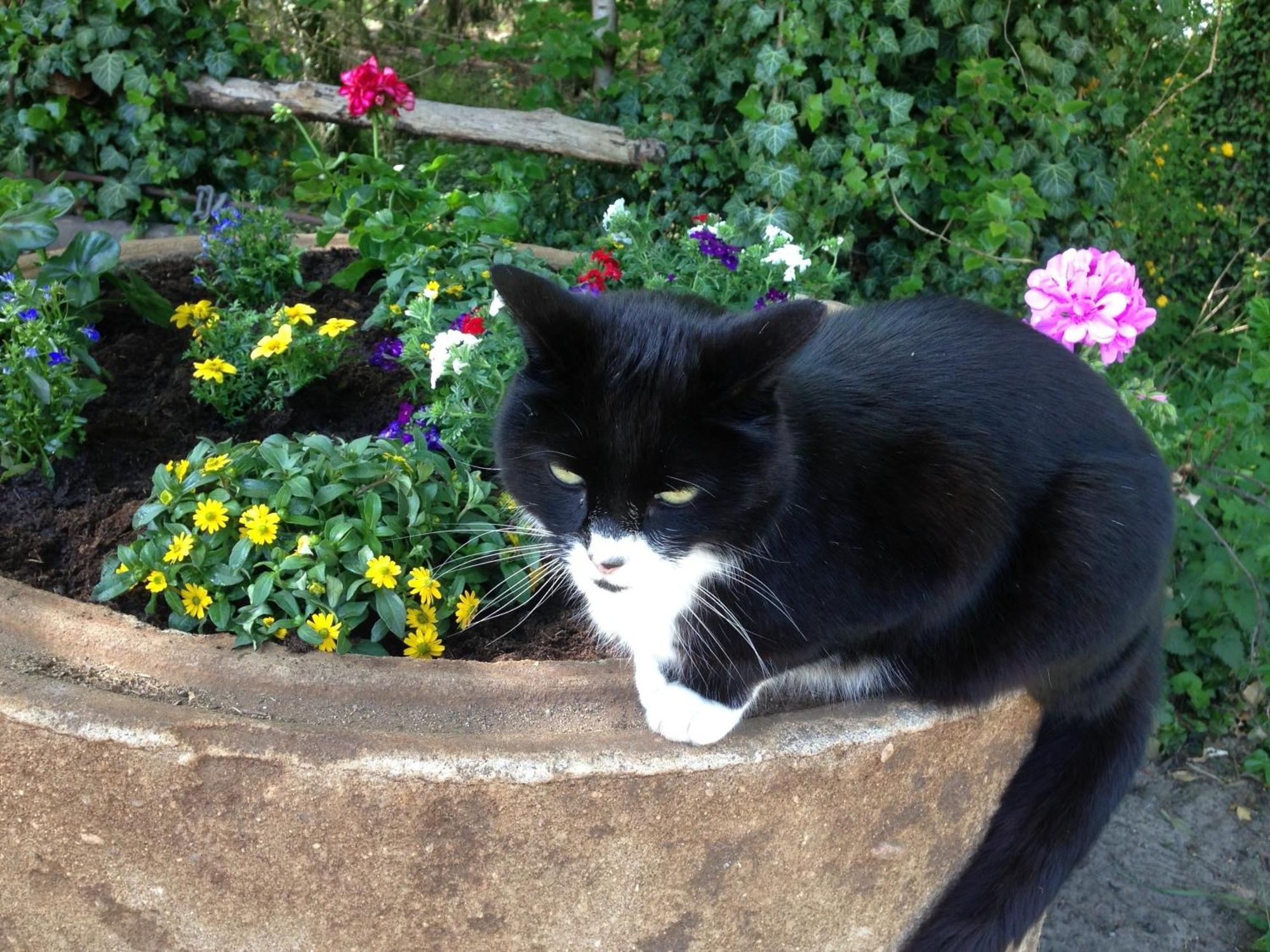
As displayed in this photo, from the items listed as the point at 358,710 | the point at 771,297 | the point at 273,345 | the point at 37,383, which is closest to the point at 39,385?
the point at 37,383

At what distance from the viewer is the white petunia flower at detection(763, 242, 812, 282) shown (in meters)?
2.39

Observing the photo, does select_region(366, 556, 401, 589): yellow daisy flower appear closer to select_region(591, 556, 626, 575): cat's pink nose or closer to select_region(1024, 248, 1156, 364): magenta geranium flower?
select_region(591, 556, 626, 575): cat's pink nose

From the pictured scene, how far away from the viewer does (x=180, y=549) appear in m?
1.58

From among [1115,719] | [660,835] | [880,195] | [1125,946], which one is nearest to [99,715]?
[660,835]

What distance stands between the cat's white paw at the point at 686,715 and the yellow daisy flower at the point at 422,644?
366 millimetres

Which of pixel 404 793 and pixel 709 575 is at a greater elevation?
pixel 709 575

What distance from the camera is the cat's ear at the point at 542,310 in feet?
Result: 4.08

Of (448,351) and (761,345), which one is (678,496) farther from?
(448,351)

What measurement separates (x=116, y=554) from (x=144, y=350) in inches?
31.4

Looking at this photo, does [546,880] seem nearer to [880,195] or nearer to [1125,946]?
[1125,946]

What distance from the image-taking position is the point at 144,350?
234 cm

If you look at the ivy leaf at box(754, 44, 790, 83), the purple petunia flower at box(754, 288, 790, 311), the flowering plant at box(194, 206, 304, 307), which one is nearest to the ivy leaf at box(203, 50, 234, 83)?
the flowering plant at box(194, 206, 304, 307)

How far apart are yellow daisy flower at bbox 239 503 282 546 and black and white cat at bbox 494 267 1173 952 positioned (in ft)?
1.22

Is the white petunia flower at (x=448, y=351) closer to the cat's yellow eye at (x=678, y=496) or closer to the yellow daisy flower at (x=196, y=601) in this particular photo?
the yellow daisy flower at (x=196, y=601)
